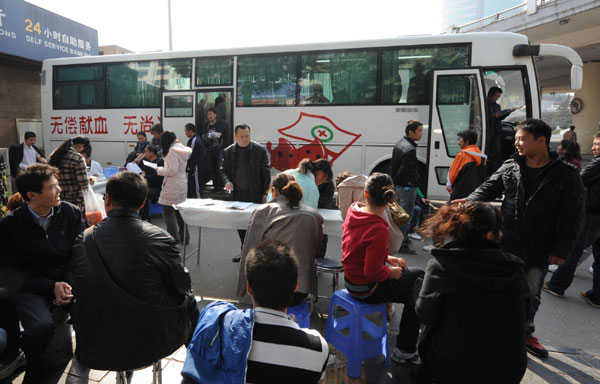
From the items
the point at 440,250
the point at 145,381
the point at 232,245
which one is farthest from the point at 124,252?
the point at 232,245

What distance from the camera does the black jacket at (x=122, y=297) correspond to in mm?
1817

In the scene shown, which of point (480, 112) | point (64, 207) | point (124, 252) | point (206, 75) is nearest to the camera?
point (124, 252)

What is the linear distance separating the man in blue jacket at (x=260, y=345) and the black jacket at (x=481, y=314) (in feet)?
2.73

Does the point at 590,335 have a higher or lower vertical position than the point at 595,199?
lower

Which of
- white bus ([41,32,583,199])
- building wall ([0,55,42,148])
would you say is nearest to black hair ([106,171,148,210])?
white bus ([41,32,583,199])

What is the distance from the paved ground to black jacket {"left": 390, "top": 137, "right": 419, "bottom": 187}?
1184 millimetres

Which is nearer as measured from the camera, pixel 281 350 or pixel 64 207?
pixel 281 350

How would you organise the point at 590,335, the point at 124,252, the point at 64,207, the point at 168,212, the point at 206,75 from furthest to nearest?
the point at 206,75, the point at 168,212, the point at 590,335, the point at 64,207, the point at 124,252

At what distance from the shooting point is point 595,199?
3.90 metres

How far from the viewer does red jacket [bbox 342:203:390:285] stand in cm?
251

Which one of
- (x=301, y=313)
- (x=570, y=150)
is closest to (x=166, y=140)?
(x=301, y=313)

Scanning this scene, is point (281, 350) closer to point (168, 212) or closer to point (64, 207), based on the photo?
point (64, 207)

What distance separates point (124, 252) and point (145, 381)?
131 cm

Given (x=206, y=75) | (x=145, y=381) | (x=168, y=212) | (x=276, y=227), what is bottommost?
(x=145, y=381)
